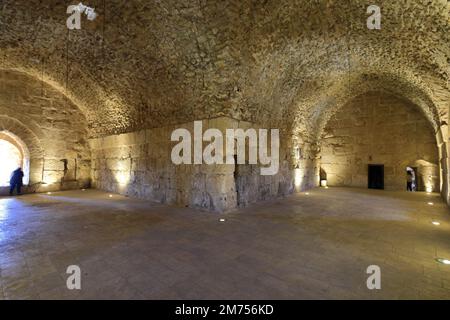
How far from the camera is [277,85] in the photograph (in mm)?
5855

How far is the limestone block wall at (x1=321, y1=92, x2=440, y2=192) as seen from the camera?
28.2ft

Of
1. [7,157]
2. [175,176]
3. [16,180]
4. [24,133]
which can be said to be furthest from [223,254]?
[7,157]

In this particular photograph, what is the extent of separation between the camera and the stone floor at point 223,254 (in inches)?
75.6

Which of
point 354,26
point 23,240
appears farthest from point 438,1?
point 23,240

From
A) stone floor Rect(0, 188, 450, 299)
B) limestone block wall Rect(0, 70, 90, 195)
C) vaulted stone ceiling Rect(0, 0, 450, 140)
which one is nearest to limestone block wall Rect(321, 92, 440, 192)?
vaulted stone ceiling Rect(0, 0, 450, 140)

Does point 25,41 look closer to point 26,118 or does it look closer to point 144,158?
point 26,118

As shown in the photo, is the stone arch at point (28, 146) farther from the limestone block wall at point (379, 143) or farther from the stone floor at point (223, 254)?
the limestone block wall at point (379, 143)

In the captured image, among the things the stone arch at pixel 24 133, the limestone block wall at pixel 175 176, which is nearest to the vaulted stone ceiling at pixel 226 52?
the limestone block wall at pixel 175 176

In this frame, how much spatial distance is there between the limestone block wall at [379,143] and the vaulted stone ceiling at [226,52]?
2.44 meters

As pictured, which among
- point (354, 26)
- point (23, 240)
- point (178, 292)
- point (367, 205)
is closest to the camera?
point (178, 292)

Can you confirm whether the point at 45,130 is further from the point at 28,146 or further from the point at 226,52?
the point at 226,52

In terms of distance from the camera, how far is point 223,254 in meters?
2.69

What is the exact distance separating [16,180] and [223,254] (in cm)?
848

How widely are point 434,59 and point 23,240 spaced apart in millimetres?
7910
